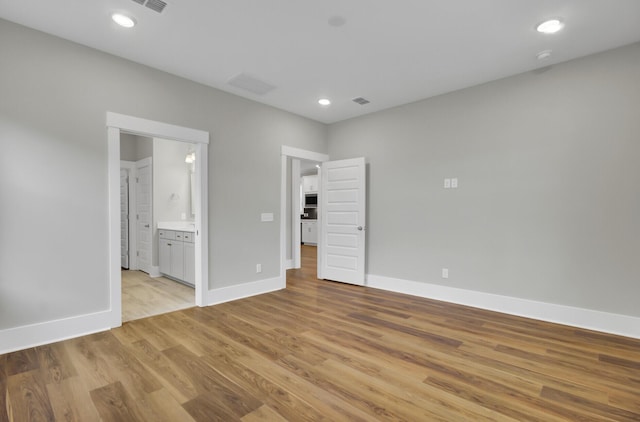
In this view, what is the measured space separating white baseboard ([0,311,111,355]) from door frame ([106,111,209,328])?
0.12m

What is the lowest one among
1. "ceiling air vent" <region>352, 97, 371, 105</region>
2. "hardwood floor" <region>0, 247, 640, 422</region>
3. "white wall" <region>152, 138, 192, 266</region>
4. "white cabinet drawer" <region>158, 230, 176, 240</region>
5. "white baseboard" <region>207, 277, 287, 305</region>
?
"hardwood floor" <region>0, 247, 640, 422</region>

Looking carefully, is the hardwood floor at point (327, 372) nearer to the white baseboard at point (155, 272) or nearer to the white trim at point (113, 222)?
the white trim at point (113, 222)

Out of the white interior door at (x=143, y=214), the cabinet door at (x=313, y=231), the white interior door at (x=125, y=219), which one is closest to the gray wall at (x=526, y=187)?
the white interior door at (x=143, y=214)

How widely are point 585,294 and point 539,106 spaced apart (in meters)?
2.11

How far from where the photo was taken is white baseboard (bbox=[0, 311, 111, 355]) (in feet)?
8.59

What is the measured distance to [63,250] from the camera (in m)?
2.89

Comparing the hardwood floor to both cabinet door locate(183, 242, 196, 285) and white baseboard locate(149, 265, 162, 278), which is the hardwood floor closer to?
cabinet door locate(183, 242, 196, 285)

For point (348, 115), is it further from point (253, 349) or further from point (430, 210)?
point (253, 349)

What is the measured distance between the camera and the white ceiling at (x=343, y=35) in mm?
2451

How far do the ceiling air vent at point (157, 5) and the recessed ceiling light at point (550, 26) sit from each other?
3186 mm

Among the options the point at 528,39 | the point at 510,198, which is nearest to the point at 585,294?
the point at 510,198

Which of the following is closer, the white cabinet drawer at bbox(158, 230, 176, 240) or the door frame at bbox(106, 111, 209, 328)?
the door frame at bbox(106, 111, 209, 328)

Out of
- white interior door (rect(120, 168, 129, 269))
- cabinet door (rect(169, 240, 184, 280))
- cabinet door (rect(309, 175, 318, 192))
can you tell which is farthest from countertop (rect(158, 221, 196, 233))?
cabinet door (rect(309, 175, 318, 192))

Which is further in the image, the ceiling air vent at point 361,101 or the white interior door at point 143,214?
the white interior door at point 143,214
